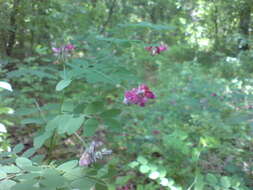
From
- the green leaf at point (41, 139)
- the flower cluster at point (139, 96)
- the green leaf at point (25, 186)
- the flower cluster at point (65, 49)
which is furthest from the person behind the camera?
the flower cluster at point (139, 96)

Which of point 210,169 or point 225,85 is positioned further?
point 225,85

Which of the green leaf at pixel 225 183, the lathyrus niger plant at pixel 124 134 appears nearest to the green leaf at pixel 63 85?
the lathyrus niger plant at pixel 124 134

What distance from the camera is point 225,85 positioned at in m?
3.07

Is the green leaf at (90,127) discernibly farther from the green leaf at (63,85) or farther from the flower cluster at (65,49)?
the flower cluster at (65,49)

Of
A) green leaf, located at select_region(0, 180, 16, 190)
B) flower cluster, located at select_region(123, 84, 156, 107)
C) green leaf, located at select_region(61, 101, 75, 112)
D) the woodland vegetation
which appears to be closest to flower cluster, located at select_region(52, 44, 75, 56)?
the woodland vegetation

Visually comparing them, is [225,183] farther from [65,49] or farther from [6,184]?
[65,49]

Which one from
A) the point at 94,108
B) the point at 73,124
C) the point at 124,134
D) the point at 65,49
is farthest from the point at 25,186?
the point at 124,134

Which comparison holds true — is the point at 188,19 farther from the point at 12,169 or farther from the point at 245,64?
the point at 12,169

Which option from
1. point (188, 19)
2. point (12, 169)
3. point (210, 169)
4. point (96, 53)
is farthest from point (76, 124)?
point (188, 19)

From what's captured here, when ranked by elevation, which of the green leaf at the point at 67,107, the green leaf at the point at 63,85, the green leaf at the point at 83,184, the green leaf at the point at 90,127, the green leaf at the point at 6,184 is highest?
the green leaf at the point at 63,85

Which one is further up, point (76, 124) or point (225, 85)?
point (76, 124)

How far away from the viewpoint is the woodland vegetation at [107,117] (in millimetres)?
1037

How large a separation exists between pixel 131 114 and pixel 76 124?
1.95 meters

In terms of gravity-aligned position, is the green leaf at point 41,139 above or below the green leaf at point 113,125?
below
